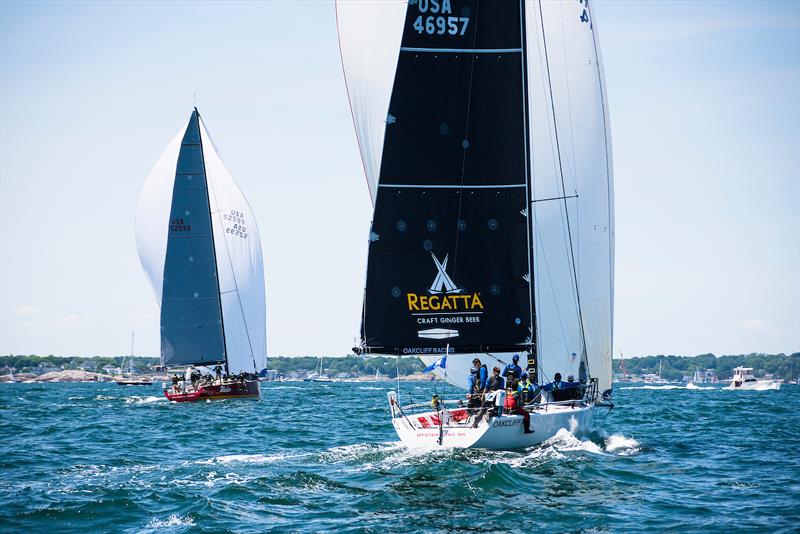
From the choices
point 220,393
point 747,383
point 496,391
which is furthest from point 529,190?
point 747,383

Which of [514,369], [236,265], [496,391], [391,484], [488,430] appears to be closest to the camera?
[391,484]

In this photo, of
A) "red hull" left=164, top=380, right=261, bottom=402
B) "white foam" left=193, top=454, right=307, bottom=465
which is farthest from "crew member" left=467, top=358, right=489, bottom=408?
"red hull" left=164, top=380, right=261, bottom=402

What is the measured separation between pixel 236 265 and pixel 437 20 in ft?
109

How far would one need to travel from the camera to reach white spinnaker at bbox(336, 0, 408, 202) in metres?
23.5

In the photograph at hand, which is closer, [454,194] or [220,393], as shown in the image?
[454,194]

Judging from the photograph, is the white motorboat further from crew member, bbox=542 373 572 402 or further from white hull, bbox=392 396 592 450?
white hull, bbox=392 396 592 450

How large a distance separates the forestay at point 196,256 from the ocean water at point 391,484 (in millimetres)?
23482

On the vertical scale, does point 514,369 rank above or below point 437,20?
below

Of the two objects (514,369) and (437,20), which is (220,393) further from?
(437,20)

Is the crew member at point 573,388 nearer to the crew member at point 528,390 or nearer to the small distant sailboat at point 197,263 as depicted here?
the crew member at point 528,390

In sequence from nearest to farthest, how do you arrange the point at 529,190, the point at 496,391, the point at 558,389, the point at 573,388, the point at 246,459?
the point at 496,391, the point at 246,459, the point at 529,190, the point at 558,389, the point at 573,388

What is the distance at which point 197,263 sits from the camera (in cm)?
5306

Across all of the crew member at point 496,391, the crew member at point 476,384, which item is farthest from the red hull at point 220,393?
the crew member at point 496,391

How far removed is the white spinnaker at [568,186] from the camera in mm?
25062
